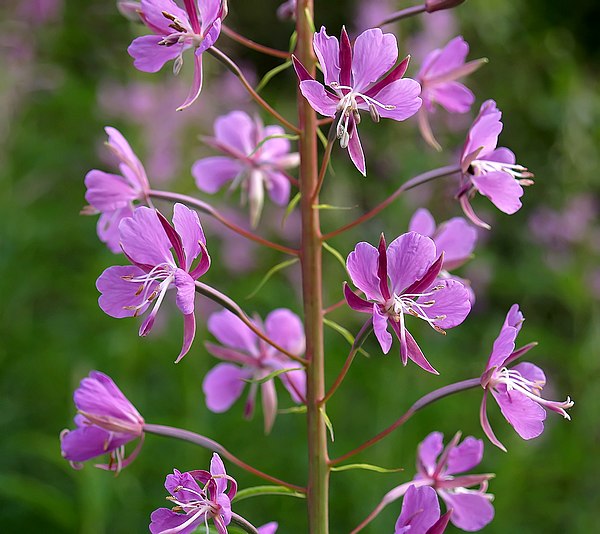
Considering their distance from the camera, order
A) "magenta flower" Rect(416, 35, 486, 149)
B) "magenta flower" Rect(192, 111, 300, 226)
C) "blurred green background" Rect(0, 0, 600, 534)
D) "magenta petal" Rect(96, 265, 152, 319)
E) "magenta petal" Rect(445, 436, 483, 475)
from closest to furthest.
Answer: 1. "magenta petal" Rect(96, 265, 152, 319)
2. "magenta petal" Rect(445, 436, 483, 475)
3. "magenta flower" Rect(416, 35, 486, 149)
4. "magenta flower" Rect(192, 111, 300, 226)
5. "blurred green background" Rect(0, 0, 600, 534)

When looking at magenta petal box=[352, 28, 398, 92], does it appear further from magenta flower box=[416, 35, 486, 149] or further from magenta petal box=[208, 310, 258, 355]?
magenta petal box=[208, 310, 258, 355]

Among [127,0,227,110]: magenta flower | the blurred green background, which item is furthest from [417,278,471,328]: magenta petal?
the blurred green background

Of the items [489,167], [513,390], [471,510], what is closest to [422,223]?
[489,167]

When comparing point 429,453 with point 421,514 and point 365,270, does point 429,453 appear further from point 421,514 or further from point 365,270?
point 365,270

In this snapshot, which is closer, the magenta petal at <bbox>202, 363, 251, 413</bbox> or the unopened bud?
the unopened bud

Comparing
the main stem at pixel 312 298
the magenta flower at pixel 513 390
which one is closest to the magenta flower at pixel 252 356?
the main stem at pixel 312 298
